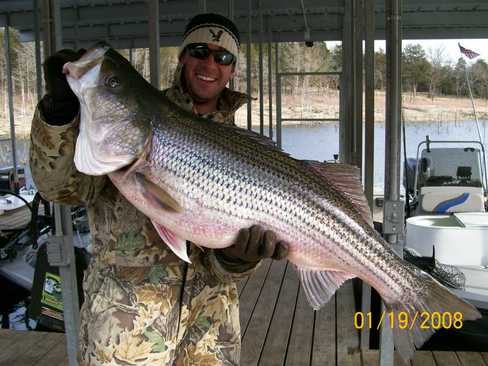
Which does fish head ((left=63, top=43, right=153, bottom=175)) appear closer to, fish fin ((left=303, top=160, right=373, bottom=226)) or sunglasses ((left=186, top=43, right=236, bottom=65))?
sunglasses ((left=186, top=43, right=236, bottom=65))

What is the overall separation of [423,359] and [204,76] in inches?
98.5

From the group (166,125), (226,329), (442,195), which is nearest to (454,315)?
(226,329)

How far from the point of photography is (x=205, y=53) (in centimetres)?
233

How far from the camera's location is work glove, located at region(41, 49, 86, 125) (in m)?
1.82

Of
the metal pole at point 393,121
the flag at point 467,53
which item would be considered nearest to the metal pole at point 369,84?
the metal pole at point 393,121

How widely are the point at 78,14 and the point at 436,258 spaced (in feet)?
25.7

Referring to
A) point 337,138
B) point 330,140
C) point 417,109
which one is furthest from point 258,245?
point 417,109

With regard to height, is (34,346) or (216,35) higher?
(216,35)

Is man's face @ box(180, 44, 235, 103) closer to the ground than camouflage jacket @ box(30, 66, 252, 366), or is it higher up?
higher up

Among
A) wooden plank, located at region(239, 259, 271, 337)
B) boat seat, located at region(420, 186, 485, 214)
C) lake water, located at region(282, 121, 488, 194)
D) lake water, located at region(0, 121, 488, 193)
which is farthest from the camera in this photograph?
lake water, located at region(282, 121, 488, 194)

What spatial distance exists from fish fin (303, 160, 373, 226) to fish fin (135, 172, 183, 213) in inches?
23.6

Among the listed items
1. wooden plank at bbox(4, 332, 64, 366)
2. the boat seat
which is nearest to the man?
wooden plank at bbox(4, 332, 64, 366)

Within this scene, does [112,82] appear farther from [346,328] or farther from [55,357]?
[346,328]

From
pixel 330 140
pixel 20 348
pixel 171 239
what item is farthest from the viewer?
pixel 330 140
